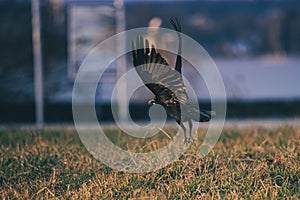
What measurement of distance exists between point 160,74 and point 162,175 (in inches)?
32.6

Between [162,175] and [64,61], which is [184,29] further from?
[162,175]

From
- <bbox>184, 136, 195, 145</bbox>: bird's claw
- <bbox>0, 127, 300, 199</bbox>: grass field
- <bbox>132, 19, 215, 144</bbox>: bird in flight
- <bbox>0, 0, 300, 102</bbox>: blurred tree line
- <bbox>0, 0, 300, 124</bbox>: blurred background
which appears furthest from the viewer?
<bbox>0, 0, 300, 102</bbox>: blurred tree line

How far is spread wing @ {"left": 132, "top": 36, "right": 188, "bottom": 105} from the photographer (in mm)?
4977

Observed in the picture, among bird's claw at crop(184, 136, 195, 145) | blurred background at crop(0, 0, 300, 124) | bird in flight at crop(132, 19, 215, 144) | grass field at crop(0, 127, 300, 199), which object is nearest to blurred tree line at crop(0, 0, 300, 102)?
blurred background at crop(0, 0, 300, 124)

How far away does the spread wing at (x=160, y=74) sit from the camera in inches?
196

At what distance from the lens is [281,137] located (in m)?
6.93

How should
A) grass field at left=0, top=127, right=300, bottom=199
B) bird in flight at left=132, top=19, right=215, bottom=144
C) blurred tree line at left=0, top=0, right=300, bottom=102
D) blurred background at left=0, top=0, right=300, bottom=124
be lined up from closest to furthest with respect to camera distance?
grass field at left=0, top=127, right=300, bottom=199 → bird in flight at left=132, top=19, right=215, bottom=144 → blurred background at left=0, top=0, right=300, bottom=124 → blurred tree line at left=0, top=0, right=300, bottom=102

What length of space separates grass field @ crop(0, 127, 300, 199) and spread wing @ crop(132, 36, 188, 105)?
0.61 meters

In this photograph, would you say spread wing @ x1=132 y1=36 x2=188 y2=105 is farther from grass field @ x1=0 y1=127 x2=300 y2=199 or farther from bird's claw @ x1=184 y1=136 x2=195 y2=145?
grass field @ x1=0 y1=127 x2=300 y2=199

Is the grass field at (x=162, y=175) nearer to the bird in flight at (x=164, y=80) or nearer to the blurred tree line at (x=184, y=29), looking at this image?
the bird in flight at (x=164, y=80)

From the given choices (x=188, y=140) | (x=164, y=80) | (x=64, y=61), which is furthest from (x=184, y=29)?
(x=164, y=80)

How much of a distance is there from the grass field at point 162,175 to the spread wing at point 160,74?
610 millimetres

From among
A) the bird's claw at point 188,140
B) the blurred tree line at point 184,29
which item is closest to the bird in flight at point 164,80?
the bird's claw at point 188,140

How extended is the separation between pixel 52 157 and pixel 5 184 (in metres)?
0.75
